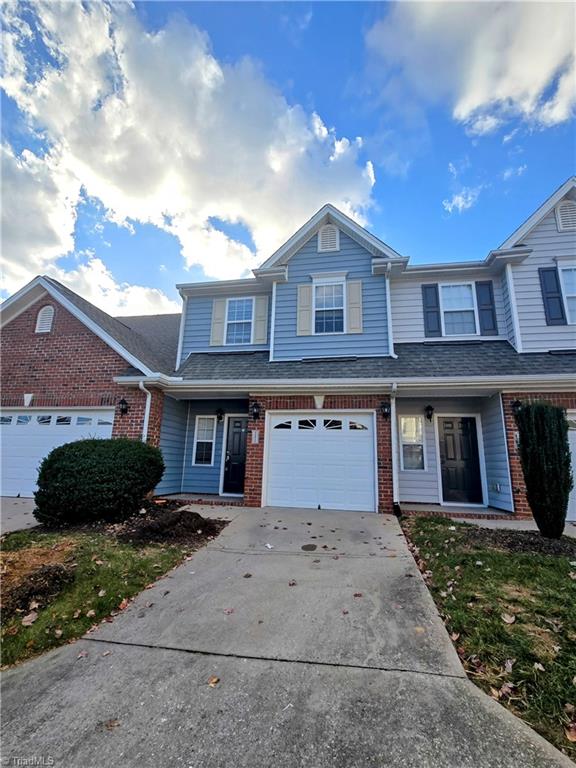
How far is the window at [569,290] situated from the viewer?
8.54m

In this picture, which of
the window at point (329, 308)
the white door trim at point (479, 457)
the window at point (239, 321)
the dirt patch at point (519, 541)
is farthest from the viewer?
the window at point (239, 321)

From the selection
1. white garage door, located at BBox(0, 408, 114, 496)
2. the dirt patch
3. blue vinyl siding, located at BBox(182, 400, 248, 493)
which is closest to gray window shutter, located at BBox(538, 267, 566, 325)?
the dirt patch

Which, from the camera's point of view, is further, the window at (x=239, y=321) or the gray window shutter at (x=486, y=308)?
the window at (x=239, y=321)

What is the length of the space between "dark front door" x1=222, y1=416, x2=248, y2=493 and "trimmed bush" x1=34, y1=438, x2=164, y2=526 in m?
3.09

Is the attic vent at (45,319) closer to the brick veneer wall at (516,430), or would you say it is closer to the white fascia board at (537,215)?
the brick veneer wall at (516,430)

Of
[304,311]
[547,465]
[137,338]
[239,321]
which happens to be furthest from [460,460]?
[137,338]

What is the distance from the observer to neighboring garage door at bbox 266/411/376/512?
774cm

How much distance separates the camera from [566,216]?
912 centimetres

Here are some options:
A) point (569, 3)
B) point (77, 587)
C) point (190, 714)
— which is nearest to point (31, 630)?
point (77, 587)

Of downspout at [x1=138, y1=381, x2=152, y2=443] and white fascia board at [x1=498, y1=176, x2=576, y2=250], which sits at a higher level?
white fascia board at [x1=498, y1=176, x2=576, y2=250]

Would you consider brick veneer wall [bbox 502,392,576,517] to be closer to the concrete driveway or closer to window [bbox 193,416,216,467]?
the concrete driveway

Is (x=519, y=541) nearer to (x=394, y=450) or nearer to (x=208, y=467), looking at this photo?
(x=394, y=450)

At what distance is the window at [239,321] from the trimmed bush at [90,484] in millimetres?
4850

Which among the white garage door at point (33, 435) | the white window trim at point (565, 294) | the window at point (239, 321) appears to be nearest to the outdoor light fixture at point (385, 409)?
the window at point (239, 321)
